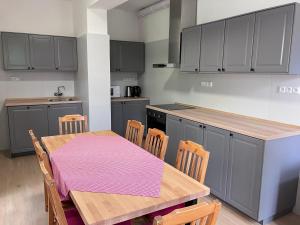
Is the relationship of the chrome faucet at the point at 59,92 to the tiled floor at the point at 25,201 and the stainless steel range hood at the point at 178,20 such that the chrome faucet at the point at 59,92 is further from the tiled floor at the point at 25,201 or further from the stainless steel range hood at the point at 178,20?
the stainless steel range hood at the point at 178,20

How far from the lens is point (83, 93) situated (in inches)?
174

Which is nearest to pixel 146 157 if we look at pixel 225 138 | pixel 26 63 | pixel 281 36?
pixel 225 138

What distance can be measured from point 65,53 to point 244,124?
3.40 metres

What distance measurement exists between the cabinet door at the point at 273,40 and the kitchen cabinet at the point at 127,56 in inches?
121

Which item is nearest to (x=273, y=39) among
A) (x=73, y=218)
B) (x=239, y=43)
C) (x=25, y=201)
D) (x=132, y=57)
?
(x=239, y=43)

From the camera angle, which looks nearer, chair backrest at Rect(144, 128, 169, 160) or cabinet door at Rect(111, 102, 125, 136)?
chair backrest at Rect(144, 128, 169, 160)

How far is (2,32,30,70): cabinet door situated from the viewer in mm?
4125

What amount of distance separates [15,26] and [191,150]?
4126mm

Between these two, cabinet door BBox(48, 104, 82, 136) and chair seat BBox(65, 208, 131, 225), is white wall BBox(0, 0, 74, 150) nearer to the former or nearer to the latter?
cabinet door BBox(48, 104, 82, 136)

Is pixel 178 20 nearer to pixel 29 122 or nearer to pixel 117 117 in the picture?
pixel 117 117

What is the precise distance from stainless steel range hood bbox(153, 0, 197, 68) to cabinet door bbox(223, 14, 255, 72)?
0.97 metres

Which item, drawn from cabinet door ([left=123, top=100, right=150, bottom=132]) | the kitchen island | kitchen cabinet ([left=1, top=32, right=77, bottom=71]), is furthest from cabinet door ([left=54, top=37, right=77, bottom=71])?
the kitchen island

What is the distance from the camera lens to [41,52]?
438 cm

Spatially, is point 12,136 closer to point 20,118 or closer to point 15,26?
point 20,118
